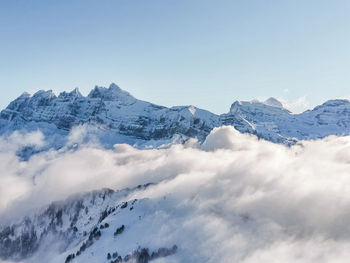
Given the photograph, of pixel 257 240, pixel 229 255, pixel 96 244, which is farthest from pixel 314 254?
pixel 96 244

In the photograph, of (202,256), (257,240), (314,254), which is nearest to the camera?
(202,256)

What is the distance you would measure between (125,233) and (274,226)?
294 feet

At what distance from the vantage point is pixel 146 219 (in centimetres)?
19800

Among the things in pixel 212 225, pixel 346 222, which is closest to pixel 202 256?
pixel 212 225

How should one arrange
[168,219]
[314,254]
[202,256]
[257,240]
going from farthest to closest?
[168,219] < [257,240] < [314,254] < [202,256]

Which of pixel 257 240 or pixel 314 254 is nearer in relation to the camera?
pixel 314 254

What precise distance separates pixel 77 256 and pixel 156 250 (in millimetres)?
54351

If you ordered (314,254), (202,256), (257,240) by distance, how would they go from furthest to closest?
(257,240) < (314,254) < (202,256)

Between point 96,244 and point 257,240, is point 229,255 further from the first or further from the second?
point 96,244

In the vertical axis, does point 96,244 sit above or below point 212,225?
below

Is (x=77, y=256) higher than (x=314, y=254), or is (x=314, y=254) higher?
(x=314, y=254)

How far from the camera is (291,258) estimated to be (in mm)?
154750

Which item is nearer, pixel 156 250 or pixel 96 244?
pixel 156 250

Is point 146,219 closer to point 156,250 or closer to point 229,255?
point 156,250
